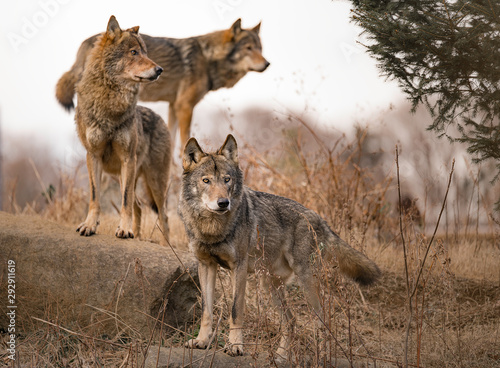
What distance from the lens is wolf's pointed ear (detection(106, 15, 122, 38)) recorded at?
5.91 meters

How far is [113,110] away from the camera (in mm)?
5828

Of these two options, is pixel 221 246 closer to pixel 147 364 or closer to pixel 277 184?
pixel 147 364

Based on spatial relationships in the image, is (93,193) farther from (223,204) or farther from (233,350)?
(233,350)

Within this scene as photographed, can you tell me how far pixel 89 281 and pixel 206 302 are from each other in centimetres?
136

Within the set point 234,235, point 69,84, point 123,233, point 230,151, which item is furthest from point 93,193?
point 69,84

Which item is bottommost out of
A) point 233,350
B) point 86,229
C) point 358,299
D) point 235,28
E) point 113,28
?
point 233,350

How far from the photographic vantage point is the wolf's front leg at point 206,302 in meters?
4.55

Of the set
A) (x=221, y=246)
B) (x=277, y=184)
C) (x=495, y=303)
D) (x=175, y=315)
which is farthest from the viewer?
(x=277, y=184)

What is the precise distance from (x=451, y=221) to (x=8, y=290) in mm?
7223

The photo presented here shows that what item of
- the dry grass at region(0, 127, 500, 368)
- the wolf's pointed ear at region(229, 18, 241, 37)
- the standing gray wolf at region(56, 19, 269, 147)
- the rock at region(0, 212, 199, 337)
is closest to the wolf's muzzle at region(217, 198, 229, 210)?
the dry grass at region(0, 127, 500, 368)

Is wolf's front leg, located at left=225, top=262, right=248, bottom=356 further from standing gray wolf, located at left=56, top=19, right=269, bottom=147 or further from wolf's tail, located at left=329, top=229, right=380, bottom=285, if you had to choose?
standing gray wolf, located at left=56, top=19, right=269, bottom=147

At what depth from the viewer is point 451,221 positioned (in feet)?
31.0

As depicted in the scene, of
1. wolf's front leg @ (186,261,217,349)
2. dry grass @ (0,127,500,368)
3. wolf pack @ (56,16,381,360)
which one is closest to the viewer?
dry grass @ (0,127,500,368)

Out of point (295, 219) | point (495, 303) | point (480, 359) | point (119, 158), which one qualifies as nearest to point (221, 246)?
point (295, 219)
